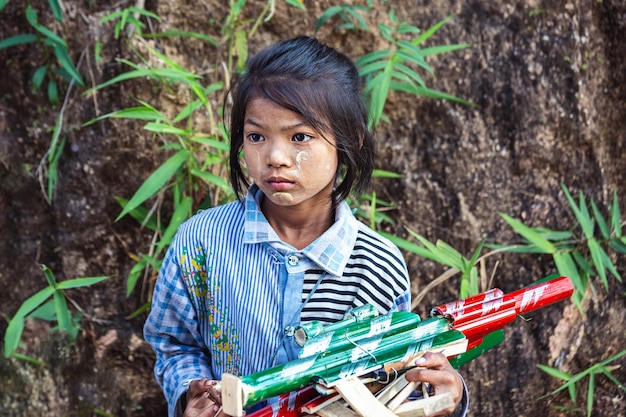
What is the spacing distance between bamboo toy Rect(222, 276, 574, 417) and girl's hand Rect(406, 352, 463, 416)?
0.04m

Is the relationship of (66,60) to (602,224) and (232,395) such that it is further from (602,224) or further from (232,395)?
(602,224)

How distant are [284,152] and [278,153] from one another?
1 cm

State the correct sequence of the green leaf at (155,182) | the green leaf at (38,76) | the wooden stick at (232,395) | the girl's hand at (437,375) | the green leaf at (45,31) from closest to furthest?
the wooden stick at (232,395) < the girl's hand at (437,375) < the green leaf at (155,182) < the green leaf at (45,31) < the green leaf at (38,76)

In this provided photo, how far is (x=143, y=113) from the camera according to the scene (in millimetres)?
1728

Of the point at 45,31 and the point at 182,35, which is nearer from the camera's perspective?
the point at 45,31

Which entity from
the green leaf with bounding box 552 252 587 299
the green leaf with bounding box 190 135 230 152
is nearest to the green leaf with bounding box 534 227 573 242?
the green leaf with bounding box 552 252 587 299

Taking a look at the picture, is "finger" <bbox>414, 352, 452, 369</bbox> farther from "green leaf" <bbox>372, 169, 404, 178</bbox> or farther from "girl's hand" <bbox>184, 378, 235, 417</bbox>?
"green leaf" <bbox>372, 169, 404, 178</bbox>

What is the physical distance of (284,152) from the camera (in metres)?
1.08

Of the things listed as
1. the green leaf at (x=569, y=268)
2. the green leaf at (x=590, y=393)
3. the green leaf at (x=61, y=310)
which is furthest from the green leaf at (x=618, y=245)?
the green leaf at (x=61, y=310)

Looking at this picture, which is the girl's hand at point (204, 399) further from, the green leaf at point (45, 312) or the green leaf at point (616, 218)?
the green leaf at point (616, 218)

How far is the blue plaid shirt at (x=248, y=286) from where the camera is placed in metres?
1.18

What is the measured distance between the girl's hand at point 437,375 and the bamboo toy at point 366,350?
0.13ft

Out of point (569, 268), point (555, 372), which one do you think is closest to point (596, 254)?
point (569, 268)

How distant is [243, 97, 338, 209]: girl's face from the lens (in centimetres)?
108
